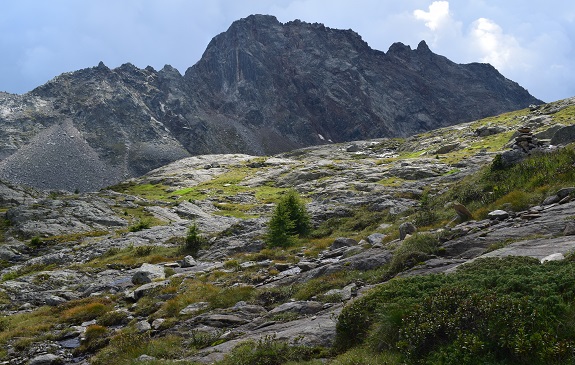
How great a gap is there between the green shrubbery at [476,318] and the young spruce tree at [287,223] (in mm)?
27619

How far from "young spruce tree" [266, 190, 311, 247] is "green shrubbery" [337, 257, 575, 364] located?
27.6 metres

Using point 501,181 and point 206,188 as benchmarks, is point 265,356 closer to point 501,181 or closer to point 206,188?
point 501,181

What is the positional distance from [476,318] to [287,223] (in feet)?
105

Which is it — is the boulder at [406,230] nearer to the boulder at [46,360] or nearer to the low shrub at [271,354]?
the low shrub at [271,354]

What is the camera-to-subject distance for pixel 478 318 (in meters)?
8.66

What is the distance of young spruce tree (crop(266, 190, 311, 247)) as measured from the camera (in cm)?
3925

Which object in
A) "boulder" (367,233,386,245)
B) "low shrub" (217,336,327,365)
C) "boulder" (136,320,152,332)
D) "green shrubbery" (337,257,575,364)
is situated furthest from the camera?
"boulder" (367,233,386,245)

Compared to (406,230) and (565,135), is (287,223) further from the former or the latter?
(565,135)

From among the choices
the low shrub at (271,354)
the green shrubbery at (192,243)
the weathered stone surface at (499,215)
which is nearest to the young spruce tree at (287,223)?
the green shrubbery at (192,243)

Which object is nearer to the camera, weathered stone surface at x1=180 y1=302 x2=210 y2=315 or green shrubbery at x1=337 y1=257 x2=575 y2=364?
green shrubbery at x1=337 y1=257 x2=575 y2=364

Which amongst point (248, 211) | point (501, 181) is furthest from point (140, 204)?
point (501, 181)

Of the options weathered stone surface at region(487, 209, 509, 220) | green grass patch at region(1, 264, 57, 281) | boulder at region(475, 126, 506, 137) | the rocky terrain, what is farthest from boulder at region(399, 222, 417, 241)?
boulder at region(475, 126, 506, 137)

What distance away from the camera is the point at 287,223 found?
40344mm

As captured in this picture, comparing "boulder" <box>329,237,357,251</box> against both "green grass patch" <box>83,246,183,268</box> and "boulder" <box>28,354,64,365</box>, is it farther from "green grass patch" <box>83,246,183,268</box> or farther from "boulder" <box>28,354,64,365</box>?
"green grass patch" <box>83,246,183,268</box>
